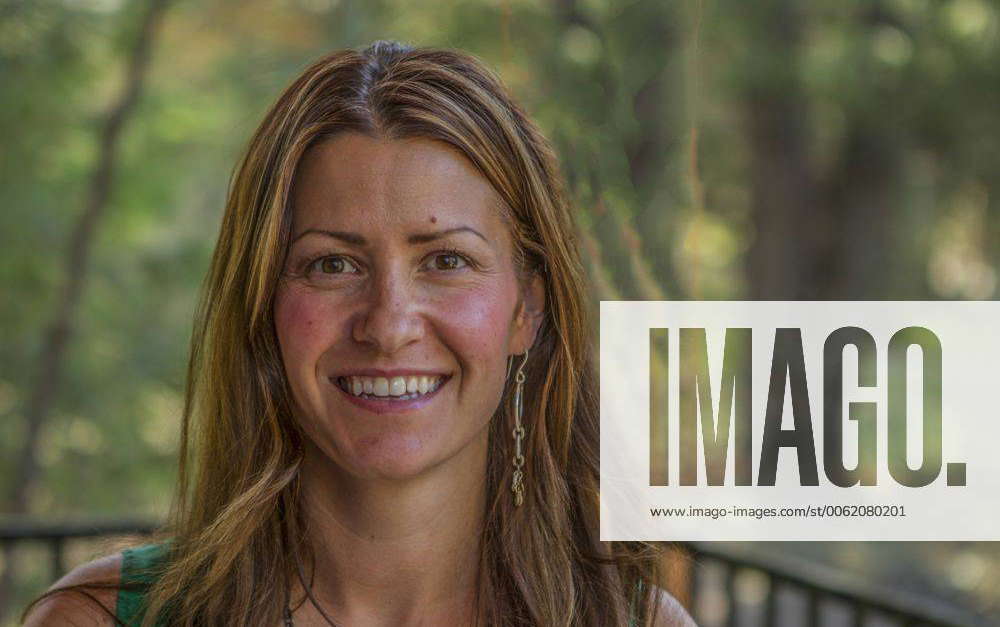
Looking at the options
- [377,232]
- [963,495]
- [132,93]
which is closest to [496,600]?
[377,232]

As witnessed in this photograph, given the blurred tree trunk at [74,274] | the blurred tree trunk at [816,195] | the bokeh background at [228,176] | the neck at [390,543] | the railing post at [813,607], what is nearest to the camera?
the neck at [390,543]

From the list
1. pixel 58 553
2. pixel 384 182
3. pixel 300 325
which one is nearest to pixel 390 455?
pixel 300 325

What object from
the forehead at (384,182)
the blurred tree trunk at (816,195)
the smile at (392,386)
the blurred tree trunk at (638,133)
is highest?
the blurred tree trunk at (816,195)

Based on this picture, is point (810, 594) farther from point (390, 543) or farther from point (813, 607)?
point (390, 543)

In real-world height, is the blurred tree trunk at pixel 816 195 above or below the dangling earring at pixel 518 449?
above

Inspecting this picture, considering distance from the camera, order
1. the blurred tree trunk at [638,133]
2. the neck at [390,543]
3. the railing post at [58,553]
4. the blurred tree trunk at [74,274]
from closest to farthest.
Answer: the neck at [390,543]
the blurred tree trunk at [638,133]
the railing post at [58,553]
the blurred tree trunk at [74,274]

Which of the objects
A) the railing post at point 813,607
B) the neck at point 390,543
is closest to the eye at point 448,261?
the neck at point 390,543

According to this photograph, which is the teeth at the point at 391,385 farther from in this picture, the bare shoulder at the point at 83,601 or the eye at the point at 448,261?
the bare shoulder at the point at 83,601

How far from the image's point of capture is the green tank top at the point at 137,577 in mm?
1311

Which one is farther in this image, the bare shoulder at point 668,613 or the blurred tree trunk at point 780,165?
the blurred tree trunk at point 780,165

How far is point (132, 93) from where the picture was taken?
3643mm

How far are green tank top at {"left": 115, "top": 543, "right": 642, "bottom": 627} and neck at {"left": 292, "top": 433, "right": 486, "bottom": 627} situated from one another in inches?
6.2

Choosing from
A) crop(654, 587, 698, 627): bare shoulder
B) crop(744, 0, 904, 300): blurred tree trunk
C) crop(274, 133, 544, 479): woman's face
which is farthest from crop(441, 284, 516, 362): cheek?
crop(744, 0, 904, 300): blurred tree trunk

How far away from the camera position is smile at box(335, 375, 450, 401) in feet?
3.92
